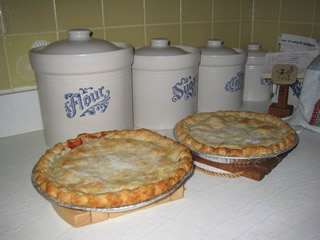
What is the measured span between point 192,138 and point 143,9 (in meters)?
0.61

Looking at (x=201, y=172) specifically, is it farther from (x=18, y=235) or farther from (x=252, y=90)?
(x=252, y=90)

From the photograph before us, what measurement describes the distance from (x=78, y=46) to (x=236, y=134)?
50 cm

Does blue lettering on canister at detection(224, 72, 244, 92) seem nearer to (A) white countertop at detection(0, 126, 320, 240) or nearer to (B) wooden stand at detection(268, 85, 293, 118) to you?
(B) wooden stand at detection(268, 85, 293, 118)

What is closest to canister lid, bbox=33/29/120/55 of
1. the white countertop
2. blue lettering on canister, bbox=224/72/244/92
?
the white countertop

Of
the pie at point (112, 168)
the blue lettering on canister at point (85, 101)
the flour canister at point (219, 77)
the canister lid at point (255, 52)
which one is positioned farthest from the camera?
the canister lid at point (255, 52)

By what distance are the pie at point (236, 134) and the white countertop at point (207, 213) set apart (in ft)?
0.24

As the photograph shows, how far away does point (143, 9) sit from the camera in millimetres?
1184

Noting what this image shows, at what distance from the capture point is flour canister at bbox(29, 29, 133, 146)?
82 cm

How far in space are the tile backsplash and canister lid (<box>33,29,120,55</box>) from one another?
0.19m

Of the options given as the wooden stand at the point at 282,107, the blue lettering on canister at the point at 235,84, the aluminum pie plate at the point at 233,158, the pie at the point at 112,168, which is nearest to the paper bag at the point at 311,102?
the wooden stand at the point at 282,107

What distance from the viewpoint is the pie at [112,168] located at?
566 mm

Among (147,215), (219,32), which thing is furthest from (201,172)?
(219,32)

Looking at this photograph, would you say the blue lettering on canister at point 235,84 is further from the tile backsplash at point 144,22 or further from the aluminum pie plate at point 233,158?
the aluminum pie plate at point 233,158

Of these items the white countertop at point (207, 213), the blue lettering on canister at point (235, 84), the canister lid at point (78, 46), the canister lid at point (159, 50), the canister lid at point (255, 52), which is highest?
the canister lid at point (78, 46)
